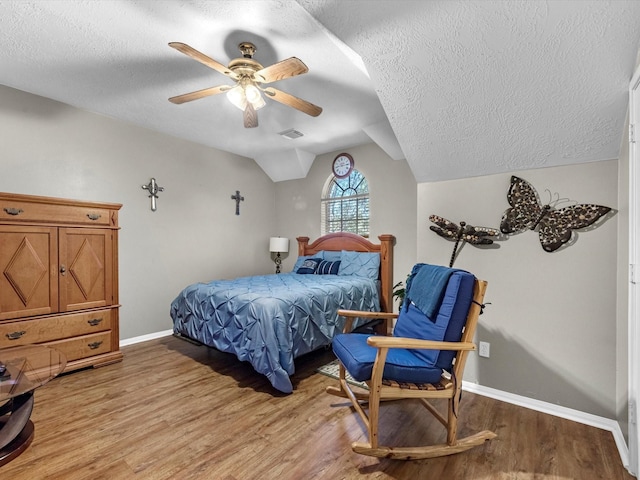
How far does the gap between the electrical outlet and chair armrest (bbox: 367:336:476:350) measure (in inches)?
33.7

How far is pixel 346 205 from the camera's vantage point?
4750 millimetres

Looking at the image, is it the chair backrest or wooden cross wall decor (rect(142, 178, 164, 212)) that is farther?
wooden cross wall decor (rect(142, 178, 164, 212))

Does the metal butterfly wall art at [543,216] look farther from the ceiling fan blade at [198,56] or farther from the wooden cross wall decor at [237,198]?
the wooden cross wall decor at [237,198]

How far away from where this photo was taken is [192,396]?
7.77 ft

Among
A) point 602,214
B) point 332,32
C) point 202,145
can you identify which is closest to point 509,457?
point 602,214

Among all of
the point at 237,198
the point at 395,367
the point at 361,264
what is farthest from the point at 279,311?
the point at 237,198

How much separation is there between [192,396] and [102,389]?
773 mm

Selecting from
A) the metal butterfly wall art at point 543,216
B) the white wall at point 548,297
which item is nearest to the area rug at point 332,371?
the white wall at point 548,297

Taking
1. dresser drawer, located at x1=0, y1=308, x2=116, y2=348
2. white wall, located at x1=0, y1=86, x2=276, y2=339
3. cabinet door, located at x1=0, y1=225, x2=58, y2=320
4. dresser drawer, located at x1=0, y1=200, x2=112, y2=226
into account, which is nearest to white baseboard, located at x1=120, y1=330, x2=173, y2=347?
white wall, located at x1=0, y1=86, x2=276, y2=339

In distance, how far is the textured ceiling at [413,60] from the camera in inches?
60.3

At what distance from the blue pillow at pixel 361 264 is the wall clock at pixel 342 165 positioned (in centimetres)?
127

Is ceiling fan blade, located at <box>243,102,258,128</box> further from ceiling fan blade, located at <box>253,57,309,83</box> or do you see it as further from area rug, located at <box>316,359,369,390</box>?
area rug, located at <box>316,359,369,390</box>

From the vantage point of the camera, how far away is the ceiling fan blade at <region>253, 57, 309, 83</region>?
6.28 feet

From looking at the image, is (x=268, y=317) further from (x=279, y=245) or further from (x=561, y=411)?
(x=279, y=245)
